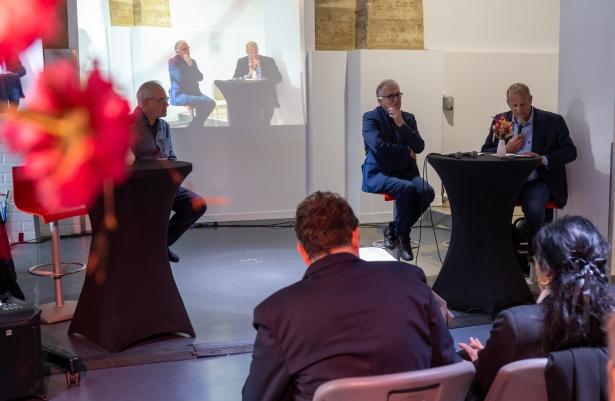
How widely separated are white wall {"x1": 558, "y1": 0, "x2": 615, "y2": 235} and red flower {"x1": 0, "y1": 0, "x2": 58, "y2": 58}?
420cm

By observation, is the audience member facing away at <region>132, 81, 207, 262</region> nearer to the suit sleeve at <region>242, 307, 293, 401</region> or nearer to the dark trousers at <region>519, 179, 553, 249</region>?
the dark trousers at <region>519, 179, 553, 249</region>

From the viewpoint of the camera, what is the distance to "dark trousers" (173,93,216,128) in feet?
20.5

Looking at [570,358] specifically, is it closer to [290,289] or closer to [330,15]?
[290,289]

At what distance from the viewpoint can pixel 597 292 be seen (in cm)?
171

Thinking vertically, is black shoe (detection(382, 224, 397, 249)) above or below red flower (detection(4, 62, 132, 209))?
below

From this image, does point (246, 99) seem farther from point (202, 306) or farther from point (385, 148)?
point (202, 306)

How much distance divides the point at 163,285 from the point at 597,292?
7.05 ft

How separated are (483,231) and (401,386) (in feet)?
8.11

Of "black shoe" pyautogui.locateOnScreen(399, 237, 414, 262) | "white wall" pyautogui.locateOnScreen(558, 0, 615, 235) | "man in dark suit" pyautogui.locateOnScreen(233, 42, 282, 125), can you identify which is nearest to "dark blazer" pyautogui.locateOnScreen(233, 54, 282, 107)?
"man in dark suit" pyautogui.locateOnScreen(233, 42, 282, 125)

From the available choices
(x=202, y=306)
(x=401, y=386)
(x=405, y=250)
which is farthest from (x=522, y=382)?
(x=405, y=250)

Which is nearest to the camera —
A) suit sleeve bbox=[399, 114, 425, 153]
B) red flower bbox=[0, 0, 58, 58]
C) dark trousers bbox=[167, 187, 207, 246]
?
red flower bbox=[0, 0, 58, 58]

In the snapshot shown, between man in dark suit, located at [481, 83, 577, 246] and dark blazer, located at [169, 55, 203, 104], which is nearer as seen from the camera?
man in dark suit, located at [481, 83, 577, 246]

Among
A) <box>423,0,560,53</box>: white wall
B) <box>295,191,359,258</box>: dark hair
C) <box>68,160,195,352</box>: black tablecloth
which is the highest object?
<box>423,0,560,53</box>: white wall

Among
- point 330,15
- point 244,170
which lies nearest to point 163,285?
point 244,170
